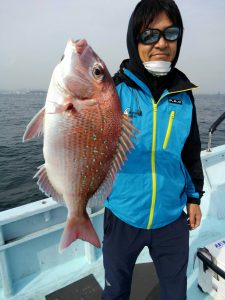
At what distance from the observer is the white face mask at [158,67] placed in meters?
1.95

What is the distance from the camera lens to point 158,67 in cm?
196

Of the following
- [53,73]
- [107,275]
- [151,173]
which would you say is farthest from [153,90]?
[107,275]

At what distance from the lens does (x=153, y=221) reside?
6.71ft

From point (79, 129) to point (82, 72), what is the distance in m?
0.28

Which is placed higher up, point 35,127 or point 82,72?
point 82,72

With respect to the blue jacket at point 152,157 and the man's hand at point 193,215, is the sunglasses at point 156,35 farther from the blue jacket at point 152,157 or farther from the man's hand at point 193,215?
the man's hand at point 193,215

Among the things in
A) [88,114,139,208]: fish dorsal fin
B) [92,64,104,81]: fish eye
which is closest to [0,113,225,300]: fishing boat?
[88,114,139,208]: fish dorsal fin

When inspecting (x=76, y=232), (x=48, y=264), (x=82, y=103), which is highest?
(x=82, y=103)

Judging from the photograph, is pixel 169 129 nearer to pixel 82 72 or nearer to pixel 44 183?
pixel 82 72

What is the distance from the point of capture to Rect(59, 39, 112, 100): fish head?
1.40 m

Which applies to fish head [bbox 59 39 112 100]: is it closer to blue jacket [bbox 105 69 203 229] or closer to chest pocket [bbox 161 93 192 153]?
blue jacket [bbox 105 69 203 229]

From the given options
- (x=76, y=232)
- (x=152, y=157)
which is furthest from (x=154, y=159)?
(x=76, y=232)

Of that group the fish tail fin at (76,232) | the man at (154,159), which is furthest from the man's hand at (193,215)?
the fish tail fin at (76,232)

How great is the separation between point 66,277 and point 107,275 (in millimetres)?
1399
